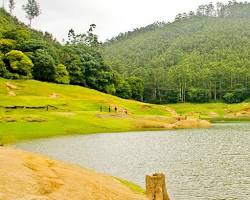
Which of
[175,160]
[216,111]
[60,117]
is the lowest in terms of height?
[175,160]

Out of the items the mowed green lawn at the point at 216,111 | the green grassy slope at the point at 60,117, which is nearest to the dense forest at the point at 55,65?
the green grassy slope at the point at 60,117

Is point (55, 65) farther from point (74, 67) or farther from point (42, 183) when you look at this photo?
point (42, 183)

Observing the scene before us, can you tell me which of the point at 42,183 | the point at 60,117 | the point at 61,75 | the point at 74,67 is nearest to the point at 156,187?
the point at 42,183

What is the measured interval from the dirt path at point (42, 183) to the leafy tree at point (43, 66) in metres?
134

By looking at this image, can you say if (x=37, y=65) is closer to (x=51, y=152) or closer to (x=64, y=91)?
(x=64, y=91)

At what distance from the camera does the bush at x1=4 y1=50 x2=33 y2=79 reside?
144 metres

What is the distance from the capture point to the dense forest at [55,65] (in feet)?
479

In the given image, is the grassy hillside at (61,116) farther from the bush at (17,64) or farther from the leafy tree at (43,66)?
the leafy tree at (43,66)

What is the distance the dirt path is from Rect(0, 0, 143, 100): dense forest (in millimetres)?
123038

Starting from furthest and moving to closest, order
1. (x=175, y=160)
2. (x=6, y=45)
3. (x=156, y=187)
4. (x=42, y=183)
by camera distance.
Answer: (x=6, y=45) < (x=175, y=160) < (x=156, y=187) < (x=42, y=183)

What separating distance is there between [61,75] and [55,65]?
4.23m

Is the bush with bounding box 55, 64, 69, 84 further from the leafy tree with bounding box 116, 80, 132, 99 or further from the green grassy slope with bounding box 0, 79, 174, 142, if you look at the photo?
the leafy tree with bounding box 116, 80, 132, 99

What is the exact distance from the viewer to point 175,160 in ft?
159

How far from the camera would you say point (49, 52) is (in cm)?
16725
